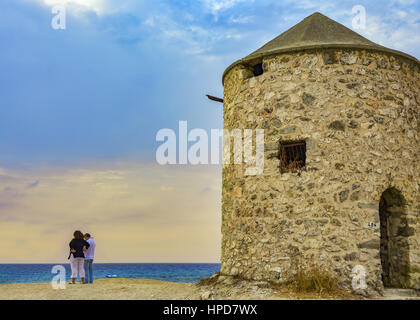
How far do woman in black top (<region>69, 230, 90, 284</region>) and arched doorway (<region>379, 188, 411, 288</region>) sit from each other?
7.06m

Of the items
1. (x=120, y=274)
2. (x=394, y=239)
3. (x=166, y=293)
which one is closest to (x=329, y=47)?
(x=394, y=239)

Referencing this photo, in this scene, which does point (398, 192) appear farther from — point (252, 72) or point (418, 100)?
point (252, 72)

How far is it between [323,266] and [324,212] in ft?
3.55

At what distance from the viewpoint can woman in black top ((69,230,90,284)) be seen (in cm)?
1084

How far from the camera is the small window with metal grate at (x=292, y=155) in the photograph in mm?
9594

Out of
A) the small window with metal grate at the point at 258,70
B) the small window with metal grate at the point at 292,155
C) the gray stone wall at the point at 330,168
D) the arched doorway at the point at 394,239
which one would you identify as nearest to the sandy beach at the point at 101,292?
the gray stone wall at the point at 330,168

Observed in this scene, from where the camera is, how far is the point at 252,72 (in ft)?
35.6

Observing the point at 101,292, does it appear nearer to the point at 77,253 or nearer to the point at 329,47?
the point at 77,253

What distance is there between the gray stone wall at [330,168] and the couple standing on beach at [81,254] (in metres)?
3.52

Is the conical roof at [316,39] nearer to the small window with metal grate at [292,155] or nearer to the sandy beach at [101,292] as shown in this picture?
the small window with metal grate at [292,155]

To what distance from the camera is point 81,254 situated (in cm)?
1094

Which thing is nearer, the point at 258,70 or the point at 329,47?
the point at 329,47

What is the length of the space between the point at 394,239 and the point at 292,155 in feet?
9.61
